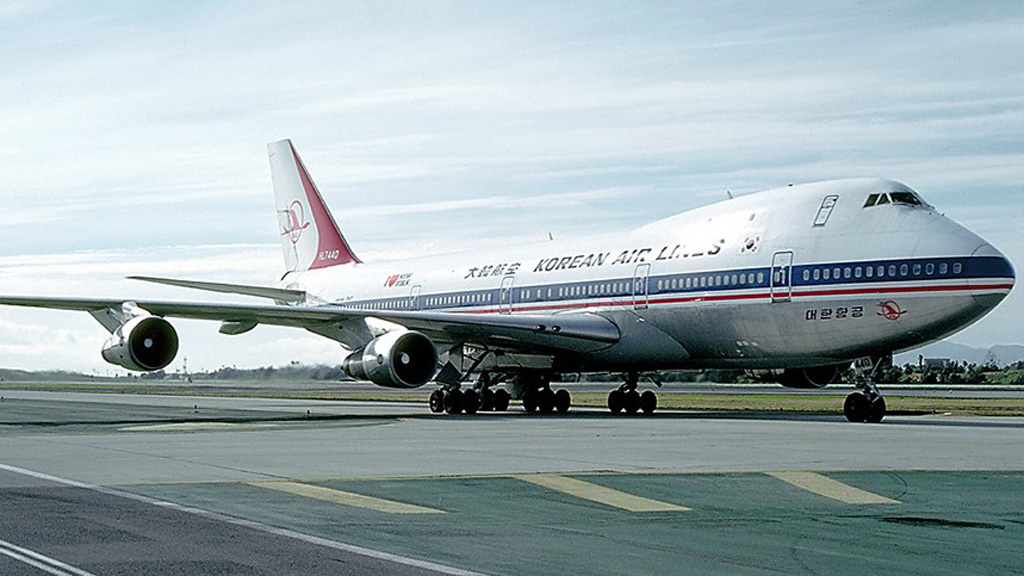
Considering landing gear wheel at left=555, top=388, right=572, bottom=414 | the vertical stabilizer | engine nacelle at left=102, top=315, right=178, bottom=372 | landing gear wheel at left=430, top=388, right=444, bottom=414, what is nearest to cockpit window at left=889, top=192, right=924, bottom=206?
landing gear wheel at left=555, top=388, right=572, bottom=414

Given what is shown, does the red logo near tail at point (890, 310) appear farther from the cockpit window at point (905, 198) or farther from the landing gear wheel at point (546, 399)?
the landing gear wheel at point (546, 399)

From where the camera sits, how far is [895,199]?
26.4 meters

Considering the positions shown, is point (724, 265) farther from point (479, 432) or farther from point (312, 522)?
point (312, 522)

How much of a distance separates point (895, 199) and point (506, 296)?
12.5m

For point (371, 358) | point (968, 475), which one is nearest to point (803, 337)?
point (371, 358)

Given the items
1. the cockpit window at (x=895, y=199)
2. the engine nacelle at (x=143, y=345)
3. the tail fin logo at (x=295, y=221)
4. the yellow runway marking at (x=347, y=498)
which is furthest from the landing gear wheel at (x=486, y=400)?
the yellow runway marking at (x=347, y=498)

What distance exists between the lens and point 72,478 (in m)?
14.5

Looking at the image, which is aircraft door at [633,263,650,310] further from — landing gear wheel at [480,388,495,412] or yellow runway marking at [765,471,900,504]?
yellow runway marking at [765,471,900,504]

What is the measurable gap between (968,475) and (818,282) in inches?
465

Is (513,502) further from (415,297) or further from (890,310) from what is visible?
(415,297)

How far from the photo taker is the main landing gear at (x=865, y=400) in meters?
26.5

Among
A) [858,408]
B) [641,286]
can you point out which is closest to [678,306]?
[641,286]

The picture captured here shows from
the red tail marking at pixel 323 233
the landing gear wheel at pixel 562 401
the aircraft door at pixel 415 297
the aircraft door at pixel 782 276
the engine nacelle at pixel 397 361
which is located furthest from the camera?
the red tail marking at pixel 323 233

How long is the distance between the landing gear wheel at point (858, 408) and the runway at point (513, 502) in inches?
167
